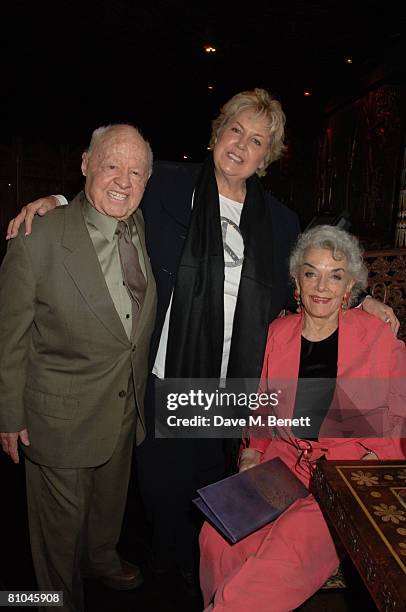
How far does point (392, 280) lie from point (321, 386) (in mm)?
1295

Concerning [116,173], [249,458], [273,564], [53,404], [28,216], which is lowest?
[273,564]

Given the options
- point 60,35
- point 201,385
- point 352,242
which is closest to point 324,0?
point 60,35

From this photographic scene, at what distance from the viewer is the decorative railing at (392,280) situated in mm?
2908

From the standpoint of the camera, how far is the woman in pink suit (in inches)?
63.3

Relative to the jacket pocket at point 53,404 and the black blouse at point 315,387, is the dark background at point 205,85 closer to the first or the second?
the jacket pocket at point 53,404

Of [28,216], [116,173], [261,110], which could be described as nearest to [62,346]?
[28,216]

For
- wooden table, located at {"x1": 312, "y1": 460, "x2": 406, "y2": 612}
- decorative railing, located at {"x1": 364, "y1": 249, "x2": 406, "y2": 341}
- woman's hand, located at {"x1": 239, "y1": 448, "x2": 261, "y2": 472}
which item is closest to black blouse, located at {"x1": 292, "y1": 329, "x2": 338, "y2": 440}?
woman's hand, located at {"x1": 239, "y1": 448, "x2": 261, "y2": 472}

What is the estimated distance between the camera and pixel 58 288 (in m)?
1.57

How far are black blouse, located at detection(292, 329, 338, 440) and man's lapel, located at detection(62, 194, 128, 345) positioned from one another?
89 centimetres

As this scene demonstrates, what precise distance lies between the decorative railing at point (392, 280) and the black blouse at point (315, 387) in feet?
3.60

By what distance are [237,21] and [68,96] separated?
13.2 feet

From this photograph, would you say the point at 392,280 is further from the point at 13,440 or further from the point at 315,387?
the point at 13,440

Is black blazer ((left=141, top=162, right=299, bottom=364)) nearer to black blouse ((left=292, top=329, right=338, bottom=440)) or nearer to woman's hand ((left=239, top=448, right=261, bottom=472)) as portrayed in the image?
black blouse ((left=292, top=329, right=338, bottom=440))

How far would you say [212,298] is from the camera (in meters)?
2.01
